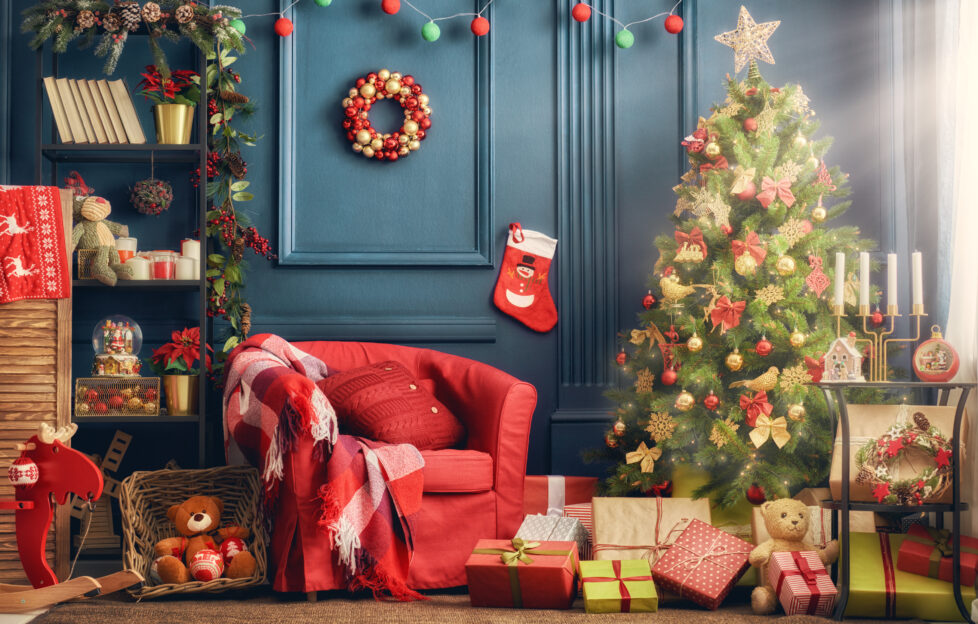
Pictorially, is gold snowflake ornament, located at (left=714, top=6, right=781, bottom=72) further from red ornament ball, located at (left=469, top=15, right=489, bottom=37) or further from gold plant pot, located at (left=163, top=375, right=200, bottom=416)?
gold plant pot, located at (left=163, top=375, right=200, bottom=416)

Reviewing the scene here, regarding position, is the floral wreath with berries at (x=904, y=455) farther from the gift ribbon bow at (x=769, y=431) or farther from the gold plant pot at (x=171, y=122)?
the gold plant pot at (x=171, y=122)

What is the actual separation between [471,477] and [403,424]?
0.31m

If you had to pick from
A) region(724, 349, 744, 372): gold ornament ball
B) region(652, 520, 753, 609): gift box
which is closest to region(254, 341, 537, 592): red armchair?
region(652, 520, 753, 609): gift box

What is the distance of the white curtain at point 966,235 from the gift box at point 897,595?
0.26 metres

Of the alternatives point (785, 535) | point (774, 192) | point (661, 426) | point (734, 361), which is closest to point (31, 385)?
point (661, 426)

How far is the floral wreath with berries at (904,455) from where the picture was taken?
7.63 ft

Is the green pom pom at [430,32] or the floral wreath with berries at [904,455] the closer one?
the floral wreath with berries at [904,455]

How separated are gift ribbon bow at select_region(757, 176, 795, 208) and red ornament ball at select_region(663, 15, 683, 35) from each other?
104 cm

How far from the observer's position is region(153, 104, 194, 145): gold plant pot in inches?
124

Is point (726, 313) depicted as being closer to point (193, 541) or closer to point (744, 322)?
point (744, 322)

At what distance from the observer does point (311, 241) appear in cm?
362

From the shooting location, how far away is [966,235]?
2.57 m

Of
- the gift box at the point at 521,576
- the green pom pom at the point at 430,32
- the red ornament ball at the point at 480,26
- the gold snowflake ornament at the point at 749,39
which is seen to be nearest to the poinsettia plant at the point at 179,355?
the gift box at the point at 521,576

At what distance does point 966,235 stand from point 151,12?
279 cm
